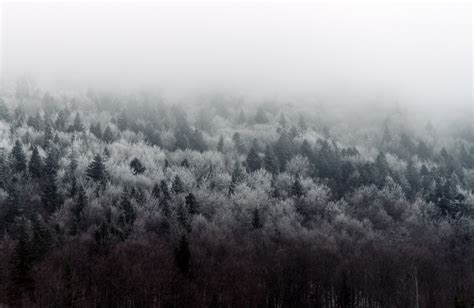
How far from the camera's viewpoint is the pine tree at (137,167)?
12153cm

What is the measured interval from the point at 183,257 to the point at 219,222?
16.8 m

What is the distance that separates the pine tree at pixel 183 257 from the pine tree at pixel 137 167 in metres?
34.6

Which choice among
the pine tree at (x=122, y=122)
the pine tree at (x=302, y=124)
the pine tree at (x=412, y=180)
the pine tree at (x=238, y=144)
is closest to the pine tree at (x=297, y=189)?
the pine tree at (x=412, y=180)

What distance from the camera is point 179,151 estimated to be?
14700 cm

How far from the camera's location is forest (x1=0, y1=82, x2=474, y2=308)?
271ft

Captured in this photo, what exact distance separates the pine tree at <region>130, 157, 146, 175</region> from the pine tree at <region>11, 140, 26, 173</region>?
23.6 meters

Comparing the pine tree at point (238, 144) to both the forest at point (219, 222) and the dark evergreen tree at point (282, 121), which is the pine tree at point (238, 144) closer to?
the forest at point (219, 222)

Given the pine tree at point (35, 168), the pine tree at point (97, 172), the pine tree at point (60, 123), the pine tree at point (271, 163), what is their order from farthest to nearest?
1. the pine tree at point (60, 123)
2. the pine tree at point (271, 163)
3. the pine tree at point (97, 172)
4. the pine tree at point (35, 168)

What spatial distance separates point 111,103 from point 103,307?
423 feet

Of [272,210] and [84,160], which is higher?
[84,160]

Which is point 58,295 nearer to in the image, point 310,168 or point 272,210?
point 272,210

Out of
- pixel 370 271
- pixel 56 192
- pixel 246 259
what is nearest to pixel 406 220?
pixel 370 271

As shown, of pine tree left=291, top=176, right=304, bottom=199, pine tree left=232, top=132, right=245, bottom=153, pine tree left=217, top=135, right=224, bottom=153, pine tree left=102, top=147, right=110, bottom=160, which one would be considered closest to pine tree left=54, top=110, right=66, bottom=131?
pine tree left=102, top=147, right=110, bottom=160

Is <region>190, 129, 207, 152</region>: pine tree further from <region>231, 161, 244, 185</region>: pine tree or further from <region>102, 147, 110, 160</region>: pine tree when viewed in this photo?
<region>102, 147, 110, 160</region>: pine tree
